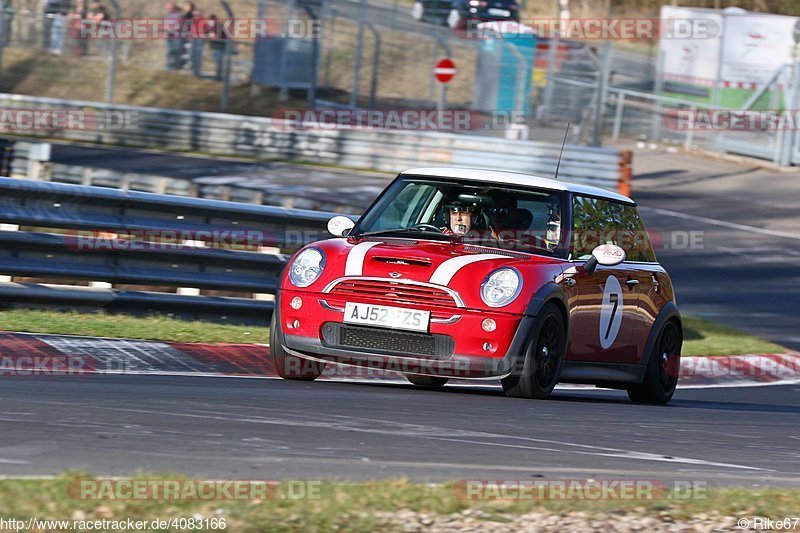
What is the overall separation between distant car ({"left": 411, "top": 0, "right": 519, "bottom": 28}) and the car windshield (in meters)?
21.1

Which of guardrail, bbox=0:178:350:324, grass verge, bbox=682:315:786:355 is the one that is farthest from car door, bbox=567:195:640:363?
grass verge, bbox=682:315:786:355

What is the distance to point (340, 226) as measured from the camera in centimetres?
870

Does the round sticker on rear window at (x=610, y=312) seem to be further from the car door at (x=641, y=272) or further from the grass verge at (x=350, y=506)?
the grass verge at (x=350, y=506)

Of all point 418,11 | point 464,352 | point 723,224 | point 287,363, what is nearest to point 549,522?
point 464,352

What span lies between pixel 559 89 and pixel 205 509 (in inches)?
984

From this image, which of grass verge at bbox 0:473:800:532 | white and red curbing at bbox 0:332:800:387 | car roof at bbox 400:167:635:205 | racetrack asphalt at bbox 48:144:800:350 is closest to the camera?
grass verge at bbox 0:473:800:532

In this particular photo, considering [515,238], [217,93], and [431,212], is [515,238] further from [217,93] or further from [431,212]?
[217,93]

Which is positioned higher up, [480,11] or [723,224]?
[480,11]

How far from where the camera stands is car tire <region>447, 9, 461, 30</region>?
109ft

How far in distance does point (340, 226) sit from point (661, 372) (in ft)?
8.33

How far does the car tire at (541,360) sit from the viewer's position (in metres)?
7.80

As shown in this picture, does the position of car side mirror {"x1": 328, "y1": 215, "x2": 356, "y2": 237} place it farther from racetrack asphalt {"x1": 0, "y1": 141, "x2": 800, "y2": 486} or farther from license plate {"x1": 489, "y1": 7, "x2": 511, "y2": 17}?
license plate {"x1": 489, "y1": 7, "x2": 511, "y2": 17}

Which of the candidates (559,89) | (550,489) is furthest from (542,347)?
(559,89)

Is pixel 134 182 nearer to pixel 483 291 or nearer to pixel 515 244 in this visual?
pixel 515 244
